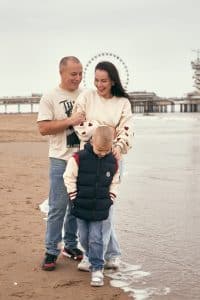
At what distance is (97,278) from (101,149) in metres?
1.07

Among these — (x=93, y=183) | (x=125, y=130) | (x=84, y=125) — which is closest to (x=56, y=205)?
(x=93, y=183)

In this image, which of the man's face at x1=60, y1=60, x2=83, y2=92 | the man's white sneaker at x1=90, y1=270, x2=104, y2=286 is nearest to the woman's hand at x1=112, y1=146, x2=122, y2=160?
the man's face at x1=60, y1=60, x2=83, y2=92

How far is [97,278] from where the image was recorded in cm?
487

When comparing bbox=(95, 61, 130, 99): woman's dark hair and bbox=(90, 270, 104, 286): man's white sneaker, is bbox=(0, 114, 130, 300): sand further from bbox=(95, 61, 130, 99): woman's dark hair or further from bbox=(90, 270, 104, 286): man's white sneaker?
bbox=(95, 61, 130, 99): woman's dark hair

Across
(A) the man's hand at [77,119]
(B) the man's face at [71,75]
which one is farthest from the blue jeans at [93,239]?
(B) the man's face at [71,75]

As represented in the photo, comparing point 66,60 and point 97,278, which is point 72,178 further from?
point 66,60

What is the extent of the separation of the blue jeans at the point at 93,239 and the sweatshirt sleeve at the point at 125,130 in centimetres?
69

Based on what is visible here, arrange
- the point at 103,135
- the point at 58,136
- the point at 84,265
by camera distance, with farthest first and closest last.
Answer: the point at 58,136, the point at 84,265, the point at 103,135

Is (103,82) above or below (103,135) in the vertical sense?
above

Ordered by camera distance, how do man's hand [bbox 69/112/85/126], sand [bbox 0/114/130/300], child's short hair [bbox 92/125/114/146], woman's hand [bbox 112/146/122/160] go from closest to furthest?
1. sand [bbox 0/114/130/300]
2. child's short hair [bbox 92/125/114/146]
3. woman's hand [bbox 112/146/122/160]
4. man's hand [bbox 69/112/85/126]

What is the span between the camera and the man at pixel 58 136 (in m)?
5.34

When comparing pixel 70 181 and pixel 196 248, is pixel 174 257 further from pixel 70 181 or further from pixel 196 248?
pixel 70 181

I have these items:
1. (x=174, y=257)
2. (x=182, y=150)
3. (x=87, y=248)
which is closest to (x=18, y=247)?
(x=87, y=248)

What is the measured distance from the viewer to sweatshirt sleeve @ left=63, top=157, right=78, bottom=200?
4898 mm
